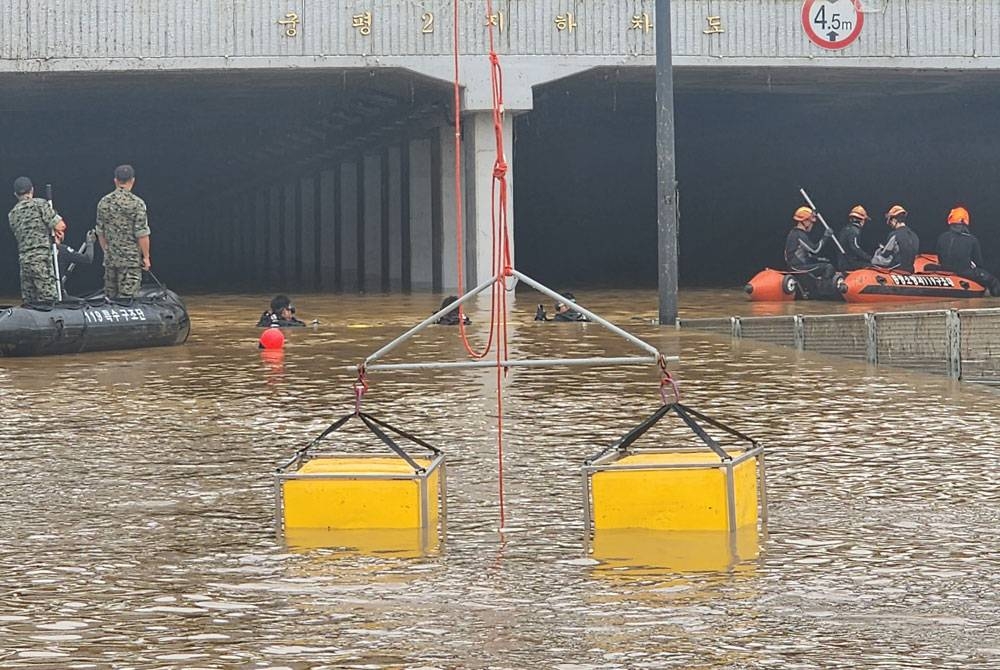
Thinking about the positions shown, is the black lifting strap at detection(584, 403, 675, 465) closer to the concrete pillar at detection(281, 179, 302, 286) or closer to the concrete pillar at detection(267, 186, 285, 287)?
the concrete pillar at detection(281, 179, 302, 286)

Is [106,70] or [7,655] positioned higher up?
[106,70]

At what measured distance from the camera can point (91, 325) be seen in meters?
21.1

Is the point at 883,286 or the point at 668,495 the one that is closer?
the point at 668,495

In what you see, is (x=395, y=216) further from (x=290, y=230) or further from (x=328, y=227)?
(x=290, y=230)

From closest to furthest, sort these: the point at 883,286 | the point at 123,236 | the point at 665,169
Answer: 1. the point at 123,236
2. the point at 665,169
3. the point at 883,286

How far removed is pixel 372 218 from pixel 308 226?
12.4 meters

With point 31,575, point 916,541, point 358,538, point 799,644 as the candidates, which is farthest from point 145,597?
point 916,541

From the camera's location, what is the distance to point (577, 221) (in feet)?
192

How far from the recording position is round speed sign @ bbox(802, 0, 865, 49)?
34.1 metres

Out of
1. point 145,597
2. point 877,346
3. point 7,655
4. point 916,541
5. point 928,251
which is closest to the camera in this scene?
point 7,655

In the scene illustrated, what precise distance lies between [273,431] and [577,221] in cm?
4540

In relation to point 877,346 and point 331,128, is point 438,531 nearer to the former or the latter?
point 877,346

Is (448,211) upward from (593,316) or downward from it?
upward

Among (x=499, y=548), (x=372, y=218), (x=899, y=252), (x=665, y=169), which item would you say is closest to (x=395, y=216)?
(x=372, y=218)
